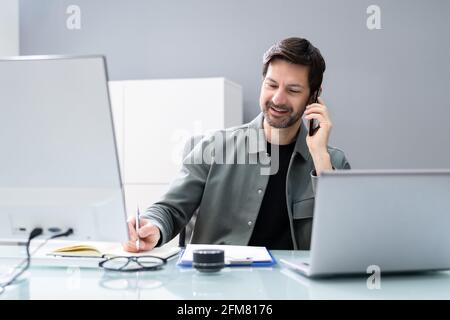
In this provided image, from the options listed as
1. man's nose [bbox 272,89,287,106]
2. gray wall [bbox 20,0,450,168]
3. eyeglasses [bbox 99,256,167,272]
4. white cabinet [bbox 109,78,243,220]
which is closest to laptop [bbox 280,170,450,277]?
eyeglasses [bbox 99,256,167,272]

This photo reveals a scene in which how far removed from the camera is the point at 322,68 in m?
1.97

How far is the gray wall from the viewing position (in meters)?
3.44

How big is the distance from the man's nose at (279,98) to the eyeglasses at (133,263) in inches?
33.1

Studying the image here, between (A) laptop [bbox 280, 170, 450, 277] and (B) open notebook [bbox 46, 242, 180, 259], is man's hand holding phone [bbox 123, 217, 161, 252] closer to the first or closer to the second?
(B) open notebook [bbox 46, 242, 180, 259]

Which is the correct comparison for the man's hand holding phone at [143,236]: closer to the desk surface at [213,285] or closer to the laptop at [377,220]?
the desk surface at [213,285]

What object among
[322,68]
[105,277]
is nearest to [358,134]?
[322,68]

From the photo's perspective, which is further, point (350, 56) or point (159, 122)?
point (350, 56)

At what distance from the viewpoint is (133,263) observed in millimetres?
1260

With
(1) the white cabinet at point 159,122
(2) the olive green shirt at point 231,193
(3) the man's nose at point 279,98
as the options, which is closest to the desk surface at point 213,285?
(2) the olive green shirt at point 231,193

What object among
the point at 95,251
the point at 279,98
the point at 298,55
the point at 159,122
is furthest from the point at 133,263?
the point at 159,122

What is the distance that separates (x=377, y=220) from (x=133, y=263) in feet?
1.98

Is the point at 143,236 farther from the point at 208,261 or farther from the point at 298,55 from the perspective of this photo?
the point at 298,55
